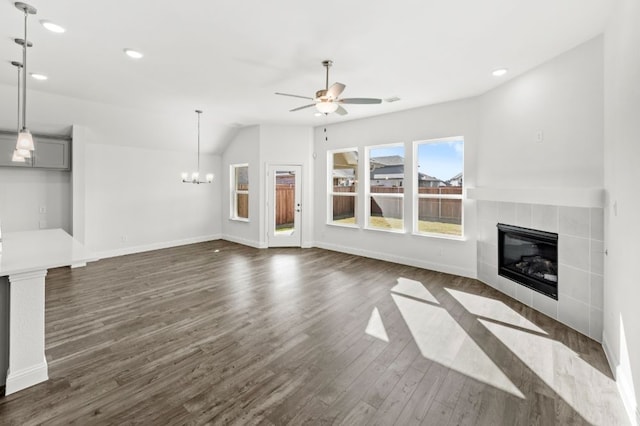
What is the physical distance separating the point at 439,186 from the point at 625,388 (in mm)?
3718

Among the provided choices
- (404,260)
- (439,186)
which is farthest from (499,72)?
(404,260)

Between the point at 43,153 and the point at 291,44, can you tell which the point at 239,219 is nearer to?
the point at 43,153

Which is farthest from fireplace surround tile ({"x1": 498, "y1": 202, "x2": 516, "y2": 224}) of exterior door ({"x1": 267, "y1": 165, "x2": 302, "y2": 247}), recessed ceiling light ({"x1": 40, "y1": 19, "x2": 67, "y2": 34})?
recessed ceiling light ({"x1": 40, "y1": 19, "x2": 67, "y2": 34})

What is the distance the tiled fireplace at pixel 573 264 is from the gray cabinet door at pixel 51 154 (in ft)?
25.0

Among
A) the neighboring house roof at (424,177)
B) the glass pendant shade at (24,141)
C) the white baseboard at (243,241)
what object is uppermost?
the neighboring house roof at (424,177)

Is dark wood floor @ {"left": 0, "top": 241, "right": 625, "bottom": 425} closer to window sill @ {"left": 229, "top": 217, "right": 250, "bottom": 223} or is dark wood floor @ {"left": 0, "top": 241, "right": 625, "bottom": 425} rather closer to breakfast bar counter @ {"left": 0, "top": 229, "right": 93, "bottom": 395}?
breakfast bar counter @ {"left": 0, "top": 229, "right": 93, "bottom": 395}

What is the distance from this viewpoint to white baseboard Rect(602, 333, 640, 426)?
187cm

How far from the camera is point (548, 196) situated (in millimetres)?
3398

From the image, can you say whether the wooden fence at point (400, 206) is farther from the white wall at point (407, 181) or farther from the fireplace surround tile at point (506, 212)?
the fireplace surround tile at point (506, 212)

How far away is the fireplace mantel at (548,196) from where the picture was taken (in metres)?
2.93

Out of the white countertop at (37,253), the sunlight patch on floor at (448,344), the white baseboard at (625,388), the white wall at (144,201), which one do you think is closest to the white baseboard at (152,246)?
the white wall at (144,201)

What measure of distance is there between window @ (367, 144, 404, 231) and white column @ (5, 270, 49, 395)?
5255 millimetres

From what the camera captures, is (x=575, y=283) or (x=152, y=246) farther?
(x=152, y=246)

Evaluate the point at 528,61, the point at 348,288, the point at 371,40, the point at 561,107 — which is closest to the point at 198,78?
the point at 371,40
